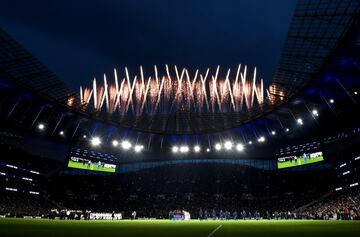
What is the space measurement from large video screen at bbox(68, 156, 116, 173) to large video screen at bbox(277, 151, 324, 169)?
3999cm

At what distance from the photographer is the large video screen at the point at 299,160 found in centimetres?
5988

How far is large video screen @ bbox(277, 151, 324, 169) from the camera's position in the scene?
5988 centimetres

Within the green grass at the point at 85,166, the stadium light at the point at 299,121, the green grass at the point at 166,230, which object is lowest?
the green grass at the point at 166,230

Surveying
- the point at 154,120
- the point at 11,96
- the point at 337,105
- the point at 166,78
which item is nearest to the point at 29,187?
the point at 11,96

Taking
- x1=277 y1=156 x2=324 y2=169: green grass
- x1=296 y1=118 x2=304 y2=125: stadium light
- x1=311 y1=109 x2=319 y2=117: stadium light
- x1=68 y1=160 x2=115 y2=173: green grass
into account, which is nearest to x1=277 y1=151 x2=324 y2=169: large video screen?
x1=277 y1=156 x2=324 y2=169: green grass

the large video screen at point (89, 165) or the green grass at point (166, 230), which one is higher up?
the large video screen at point (89, 165)

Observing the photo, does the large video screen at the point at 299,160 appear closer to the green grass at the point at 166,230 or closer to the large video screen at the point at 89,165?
the large video screen at the point at 89,165

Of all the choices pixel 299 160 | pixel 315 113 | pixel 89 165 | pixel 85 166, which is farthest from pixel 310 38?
pixel 85 166

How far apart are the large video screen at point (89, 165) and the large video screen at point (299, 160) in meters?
40.0

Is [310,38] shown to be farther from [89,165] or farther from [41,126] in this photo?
[89,165]

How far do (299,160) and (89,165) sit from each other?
46629 mm

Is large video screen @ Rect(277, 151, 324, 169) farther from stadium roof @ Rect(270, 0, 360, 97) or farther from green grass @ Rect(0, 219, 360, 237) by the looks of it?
green grass @ Rect(0, 219, 360, 237)

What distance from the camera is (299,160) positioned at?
6272cm

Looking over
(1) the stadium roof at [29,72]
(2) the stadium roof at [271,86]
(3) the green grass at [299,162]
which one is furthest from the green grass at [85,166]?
(3) the green grass at [299,162]
